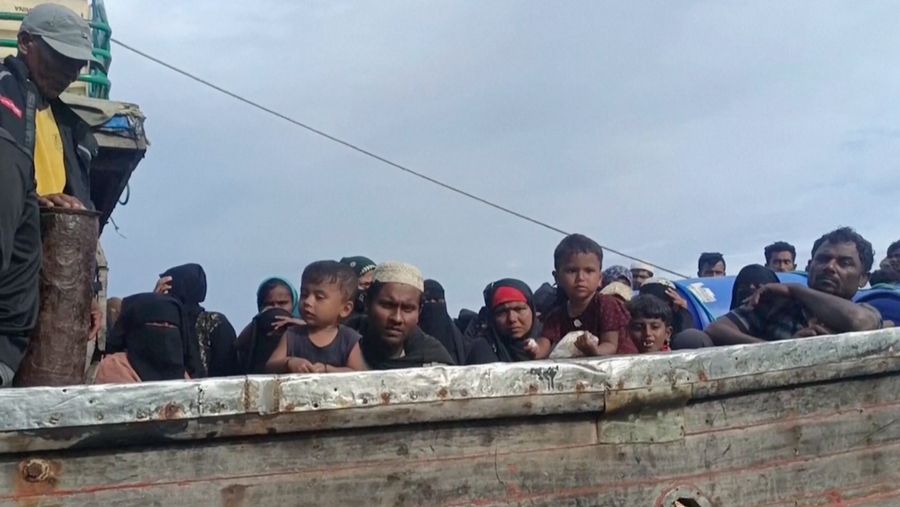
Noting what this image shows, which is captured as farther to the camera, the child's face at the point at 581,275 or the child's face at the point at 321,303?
the child's face at the point at 581,275

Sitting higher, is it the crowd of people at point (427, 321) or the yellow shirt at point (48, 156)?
the yellow shirt at point (48, 156)

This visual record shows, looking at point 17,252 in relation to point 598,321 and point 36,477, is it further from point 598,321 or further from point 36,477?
point 598,321

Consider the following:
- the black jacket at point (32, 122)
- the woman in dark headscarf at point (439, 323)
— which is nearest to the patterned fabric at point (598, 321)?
the woman in dark headscarf at point (439, 323)

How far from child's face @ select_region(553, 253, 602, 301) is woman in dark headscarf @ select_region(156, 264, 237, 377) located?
57.3 inches

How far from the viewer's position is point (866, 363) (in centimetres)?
276

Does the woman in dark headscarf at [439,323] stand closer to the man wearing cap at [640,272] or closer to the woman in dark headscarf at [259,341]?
the woman in dark headscarf at [259,341]

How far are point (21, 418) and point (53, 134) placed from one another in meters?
1.46

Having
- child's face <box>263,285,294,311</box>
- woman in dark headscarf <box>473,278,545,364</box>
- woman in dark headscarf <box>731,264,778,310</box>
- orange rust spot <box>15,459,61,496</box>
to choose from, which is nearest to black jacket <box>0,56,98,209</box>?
orange rust spot <box>15,459,61,496</box>

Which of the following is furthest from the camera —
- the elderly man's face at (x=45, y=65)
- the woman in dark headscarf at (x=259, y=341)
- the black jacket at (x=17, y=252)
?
the woman in dark headscarf at (x=259, y=341)

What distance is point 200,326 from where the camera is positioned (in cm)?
446

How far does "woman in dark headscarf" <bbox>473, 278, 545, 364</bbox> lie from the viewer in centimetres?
421

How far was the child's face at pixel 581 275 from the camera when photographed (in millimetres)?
4254

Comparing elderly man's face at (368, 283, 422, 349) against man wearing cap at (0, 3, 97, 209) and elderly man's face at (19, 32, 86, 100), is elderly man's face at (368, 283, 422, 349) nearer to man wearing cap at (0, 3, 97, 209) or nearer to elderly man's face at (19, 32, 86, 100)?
man wearing cap at (0, 3, 97, 209)

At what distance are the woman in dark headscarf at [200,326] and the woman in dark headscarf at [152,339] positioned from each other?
97 millimetres
